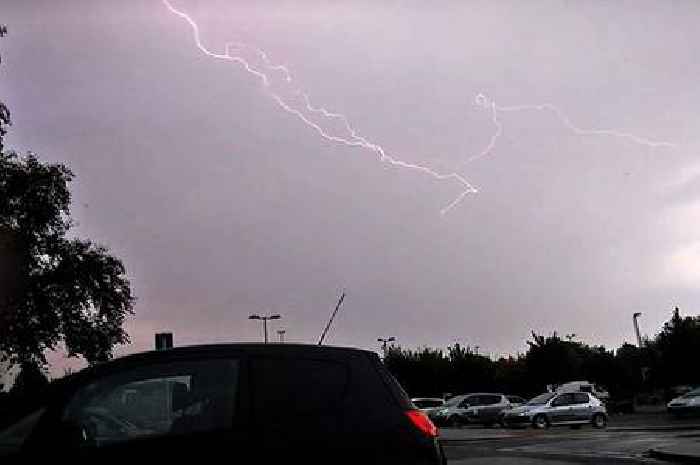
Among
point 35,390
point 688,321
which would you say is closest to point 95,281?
point 35,390

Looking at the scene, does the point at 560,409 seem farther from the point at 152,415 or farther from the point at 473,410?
the point at 152,415

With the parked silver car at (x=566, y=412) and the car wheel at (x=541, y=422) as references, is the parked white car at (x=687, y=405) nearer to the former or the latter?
the parked silver car at (x=566, y=412)

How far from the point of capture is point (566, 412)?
33.1 m

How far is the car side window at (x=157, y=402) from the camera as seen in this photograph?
4.14 metres

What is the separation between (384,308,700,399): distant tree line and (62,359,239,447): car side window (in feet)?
177

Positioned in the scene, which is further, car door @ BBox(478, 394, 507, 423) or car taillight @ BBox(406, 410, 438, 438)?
car door @ BBox(478, 394, 507, 423)

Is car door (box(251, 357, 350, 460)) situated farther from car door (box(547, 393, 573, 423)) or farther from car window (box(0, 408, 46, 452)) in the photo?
car door (box(547, 393, 573, 423))

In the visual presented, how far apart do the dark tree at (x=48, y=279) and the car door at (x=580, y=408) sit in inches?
710

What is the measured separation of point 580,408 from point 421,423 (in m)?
30.2

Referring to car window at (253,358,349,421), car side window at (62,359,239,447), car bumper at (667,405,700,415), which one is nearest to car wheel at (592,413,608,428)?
car bumper at (667,405,700,415)

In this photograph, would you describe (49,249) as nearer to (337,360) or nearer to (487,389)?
(337,360)

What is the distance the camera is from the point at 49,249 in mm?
30844

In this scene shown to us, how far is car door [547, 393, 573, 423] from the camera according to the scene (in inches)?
1298

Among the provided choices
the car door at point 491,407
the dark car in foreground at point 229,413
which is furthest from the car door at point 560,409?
the dark car in foreground at point 229,413
